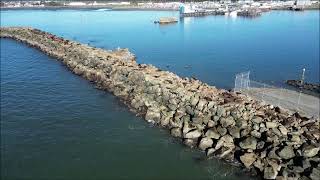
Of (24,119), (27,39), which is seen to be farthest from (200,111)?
(27,39)

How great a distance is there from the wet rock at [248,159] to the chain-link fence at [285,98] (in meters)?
12.4

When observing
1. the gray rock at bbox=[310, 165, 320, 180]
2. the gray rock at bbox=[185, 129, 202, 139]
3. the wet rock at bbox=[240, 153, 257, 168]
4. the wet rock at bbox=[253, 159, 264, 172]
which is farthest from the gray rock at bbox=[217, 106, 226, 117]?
the gray rock at bbox=[310, 165, 320, 180]

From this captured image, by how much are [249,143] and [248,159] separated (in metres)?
1.93

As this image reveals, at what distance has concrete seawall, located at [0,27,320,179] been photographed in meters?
30.0

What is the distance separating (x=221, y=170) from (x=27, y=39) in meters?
76.0

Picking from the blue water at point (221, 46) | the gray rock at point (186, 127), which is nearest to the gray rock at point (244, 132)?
the gray rock at point (186, 127)

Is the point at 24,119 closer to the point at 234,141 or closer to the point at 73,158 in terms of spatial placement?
the point at 73,158

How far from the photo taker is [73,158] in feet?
106

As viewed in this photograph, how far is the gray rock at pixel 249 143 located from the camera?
105 ft

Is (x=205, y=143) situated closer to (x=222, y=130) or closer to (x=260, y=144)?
(x=222, y=130)

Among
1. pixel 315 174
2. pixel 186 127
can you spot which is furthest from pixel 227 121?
pixel 315 174

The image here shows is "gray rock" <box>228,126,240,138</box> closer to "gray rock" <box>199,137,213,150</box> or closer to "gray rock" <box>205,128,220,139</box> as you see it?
"gray rock" <box>205,128,220,139</box>

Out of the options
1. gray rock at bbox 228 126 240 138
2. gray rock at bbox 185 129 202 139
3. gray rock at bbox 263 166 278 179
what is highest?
gray rock at bbox 228 126 240 138

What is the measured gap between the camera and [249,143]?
3228 centimetres
